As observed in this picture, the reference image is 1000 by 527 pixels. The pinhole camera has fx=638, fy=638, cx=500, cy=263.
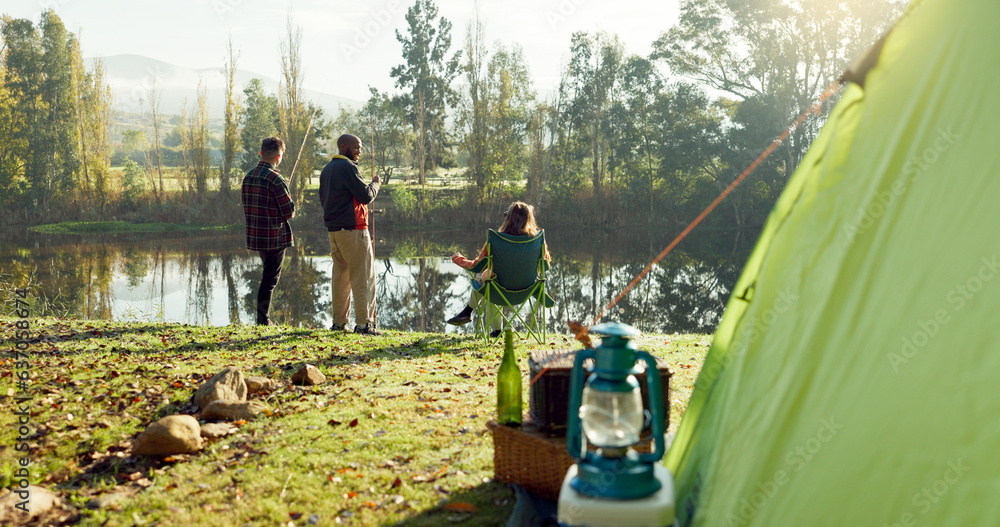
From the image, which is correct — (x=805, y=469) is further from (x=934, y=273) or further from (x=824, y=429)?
(x=934, y=273)

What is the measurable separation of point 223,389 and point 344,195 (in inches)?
99.6

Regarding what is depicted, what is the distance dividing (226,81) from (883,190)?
25.2 m

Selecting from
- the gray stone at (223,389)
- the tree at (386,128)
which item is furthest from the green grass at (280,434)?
the tree at (386,128)

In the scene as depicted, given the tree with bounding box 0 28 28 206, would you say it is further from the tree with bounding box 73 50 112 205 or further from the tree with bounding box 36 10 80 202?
the tree with bounding box 73 50 112 205

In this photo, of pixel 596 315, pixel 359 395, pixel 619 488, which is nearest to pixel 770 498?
pixel 619 488

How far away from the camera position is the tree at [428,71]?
30.5 m

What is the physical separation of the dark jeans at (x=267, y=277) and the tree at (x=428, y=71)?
24.5 metres

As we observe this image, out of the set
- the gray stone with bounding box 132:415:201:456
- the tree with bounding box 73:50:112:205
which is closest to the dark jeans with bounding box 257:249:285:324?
the gray stone with bounding box 132:415:201:456

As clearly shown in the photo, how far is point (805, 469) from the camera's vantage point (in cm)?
169

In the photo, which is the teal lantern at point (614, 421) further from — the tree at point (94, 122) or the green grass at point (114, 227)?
the tree at point (94, 122)

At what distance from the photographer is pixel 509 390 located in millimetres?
2662

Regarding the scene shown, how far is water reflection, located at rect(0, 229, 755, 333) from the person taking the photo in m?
10.3

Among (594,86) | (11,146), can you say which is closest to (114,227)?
(11,146)

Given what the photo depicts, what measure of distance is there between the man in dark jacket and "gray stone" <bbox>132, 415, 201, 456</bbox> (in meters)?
2.92
